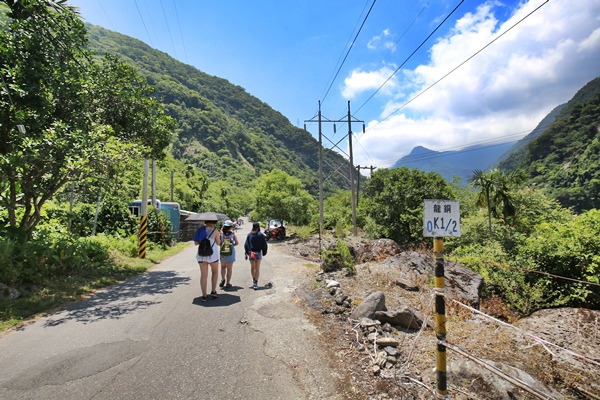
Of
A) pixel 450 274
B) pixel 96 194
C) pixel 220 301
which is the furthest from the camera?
pixel 96 194

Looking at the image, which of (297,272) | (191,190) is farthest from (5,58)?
(191,190)

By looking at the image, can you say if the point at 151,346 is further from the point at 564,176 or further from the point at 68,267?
the point at 564,176

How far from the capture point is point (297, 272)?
35.6ft

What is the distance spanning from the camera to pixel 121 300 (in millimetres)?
6984

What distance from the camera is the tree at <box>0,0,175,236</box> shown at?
6.83 meters

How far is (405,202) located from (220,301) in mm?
16489

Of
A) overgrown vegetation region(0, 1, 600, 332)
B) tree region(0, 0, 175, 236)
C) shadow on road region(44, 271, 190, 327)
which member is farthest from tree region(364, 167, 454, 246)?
tree region(0, 0, 175, 236)

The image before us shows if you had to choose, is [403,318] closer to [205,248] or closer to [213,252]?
[213,252]

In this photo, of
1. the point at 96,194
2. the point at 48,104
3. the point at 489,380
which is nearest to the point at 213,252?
the point at 489,380

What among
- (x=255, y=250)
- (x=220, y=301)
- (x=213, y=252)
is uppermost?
(x=213, y=252)

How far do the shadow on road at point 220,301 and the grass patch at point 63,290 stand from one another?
276 centimetres

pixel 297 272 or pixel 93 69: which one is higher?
pixel 93 69

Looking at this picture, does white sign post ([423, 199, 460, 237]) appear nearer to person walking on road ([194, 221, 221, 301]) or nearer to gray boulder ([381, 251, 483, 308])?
gray boulder ([381, 251, 483, 308])

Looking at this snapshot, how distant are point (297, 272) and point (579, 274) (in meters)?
7.62
